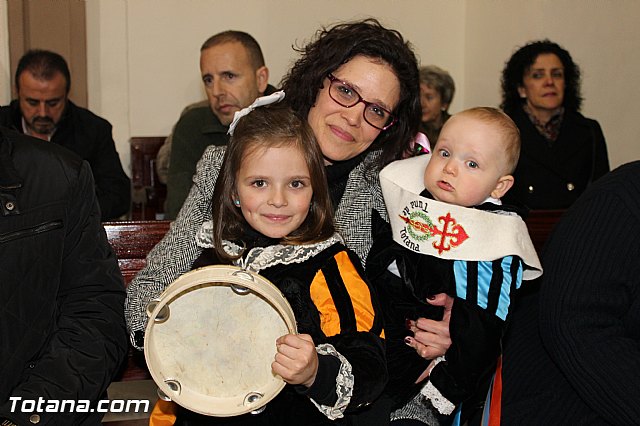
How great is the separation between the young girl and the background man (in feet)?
8.99

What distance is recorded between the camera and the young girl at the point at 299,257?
2.10 metres

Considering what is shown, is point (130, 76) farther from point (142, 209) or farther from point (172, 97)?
point (142, 209)

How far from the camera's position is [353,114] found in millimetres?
2719

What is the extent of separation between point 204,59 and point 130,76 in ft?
9.81

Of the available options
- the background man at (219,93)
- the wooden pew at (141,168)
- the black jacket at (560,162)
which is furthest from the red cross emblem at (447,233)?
the wooden pew at (141,168)

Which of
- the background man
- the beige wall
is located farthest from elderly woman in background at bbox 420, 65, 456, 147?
the background man

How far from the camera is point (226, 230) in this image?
2.34 meters

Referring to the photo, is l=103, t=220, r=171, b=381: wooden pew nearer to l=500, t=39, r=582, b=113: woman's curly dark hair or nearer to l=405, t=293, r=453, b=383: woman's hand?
l=405, t=293, r=453, b=383: woman's hand

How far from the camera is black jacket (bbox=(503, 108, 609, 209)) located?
18.3 feet

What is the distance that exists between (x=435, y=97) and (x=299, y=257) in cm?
492

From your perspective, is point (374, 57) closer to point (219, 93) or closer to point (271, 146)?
point (271, 146)

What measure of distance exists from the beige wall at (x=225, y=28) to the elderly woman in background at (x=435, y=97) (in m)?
0.91

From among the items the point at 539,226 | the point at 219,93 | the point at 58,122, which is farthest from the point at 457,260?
the point at 58,122

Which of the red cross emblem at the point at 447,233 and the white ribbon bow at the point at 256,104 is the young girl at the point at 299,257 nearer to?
the white ribbon bow at the point at 256,104
